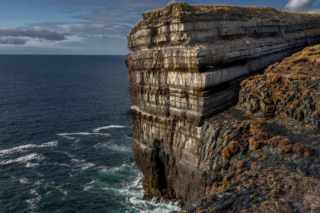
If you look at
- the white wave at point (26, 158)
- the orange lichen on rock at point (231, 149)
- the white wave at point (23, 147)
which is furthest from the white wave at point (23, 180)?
the orange lichen on rock at point (231, 149)

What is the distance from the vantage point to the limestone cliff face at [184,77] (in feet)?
96.9

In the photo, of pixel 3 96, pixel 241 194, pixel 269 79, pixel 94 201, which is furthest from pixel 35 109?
pixel 241 194

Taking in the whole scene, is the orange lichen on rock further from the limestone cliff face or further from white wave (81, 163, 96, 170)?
white wave (81, 163, 96, 170)

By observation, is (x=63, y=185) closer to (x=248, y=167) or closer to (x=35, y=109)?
(x=248, y=167)

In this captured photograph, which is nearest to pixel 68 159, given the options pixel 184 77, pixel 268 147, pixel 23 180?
pixel 23 180

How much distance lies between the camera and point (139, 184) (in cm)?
4375

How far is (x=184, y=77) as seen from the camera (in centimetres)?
3009

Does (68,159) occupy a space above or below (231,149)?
below

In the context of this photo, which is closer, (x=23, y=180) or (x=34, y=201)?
(x=34, y=201)

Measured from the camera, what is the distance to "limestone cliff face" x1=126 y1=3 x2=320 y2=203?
29.5 m

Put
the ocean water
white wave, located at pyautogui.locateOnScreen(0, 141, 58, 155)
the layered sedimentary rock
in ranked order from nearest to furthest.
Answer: the layered sedimentary rock, the ocean water, white wave, located at pyautogui.locateOnScreen(0, 141, 58, 155)

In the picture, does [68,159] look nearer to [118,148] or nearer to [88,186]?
[118,148]

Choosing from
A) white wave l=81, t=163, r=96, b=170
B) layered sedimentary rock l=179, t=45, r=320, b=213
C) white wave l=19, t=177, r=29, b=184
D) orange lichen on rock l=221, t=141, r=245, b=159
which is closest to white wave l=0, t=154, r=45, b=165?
white wave l=19, t=177, r=29, b=184

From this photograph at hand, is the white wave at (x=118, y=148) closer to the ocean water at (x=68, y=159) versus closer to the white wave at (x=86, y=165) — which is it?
the ocean water at (x=68, y=159)
